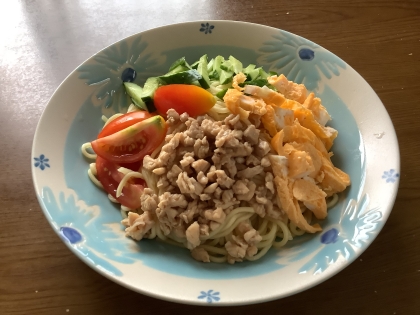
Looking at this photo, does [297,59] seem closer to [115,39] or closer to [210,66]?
[210,66]

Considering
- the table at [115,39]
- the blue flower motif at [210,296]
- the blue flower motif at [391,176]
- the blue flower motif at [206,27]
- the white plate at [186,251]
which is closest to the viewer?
the blue flower motif at [210,296]

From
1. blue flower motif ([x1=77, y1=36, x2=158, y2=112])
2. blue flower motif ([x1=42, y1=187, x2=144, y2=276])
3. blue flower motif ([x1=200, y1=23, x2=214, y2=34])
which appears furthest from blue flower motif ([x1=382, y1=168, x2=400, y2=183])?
blue flower motif ([x1=77, y1=36, x2=158, y2=112])

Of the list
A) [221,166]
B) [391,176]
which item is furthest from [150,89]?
[391,176]

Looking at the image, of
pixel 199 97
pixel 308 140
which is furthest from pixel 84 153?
pixel 308 140

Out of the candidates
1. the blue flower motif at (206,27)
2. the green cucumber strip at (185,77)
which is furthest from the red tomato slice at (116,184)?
the blue flower motif at (206,27)

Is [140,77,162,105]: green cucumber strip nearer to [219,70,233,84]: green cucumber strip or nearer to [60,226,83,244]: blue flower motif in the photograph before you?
[219,70,233,84]: green cucumber strip

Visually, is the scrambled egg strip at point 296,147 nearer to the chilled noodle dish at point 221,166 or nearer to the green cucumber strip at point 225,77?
the chilled noodle dish at point 221,166
